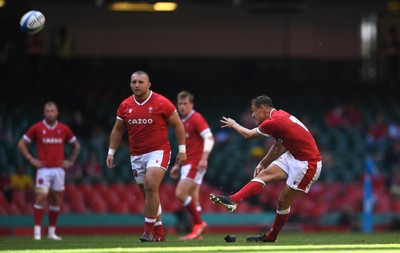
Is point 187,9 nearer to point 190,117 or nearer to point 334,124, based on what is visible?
point 334,124

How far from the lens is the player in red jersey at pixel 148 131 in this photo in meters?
15.2

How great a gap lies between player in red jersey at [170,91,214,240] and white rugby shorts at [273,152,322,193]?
10.4 ft

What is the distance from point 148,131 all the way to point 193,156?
2998mm

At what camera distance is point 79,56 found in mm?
33656

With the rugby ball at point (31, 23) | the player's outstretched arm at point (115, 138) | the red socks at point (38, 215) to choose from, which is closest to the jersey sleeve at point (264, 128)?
the player's outstretched arm at point (115, 138)

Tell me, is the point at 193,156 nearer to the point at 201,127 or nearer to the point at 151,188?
the point at 201,127

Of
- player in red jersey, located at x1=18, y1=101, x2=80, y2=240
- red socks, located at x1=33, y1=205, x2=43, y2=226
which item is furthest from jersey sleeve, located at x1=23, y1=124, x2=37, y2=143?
red socks, located at x1=33, y1=205, x2=43, y2=226

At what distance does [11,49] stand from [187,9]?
6.23m

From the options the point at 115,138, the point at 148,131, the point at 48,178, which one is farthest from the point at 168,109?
the point at 48,178

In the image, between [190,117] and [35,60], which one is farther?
[35,60]

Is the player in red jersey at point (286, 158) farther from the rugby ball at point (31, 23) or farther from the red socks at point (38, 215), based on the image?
the red socks at point (38, 215)

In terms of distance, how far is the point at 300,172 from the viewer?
48.2 feet

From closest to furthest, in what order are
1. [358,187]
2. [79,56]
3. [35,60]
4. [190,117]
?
[190,117] → [358,187] → [35,60] → [79,56]

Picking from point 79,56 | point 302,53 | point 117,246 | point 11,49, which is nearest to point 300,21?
point 302,53
